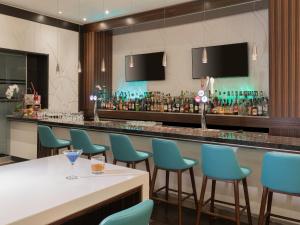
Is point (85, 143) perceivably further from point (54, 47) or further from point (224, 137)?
point (54, 47)

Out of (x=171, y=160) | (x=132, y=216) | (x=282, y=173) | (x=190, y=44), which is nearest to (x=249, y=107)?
(x=190, y=44)

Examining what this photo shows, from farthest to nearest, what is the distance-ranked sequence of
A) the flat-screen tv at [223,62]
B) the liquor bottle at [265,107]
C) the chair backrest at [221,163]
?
the flat-screen tv at [223,62]
the liquor bottle at [265,107]
the chair backrest at [221,163]

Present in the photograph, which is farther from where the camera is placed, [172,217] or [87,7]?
[87,7]

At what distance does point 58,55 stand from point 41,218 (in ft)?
19.9

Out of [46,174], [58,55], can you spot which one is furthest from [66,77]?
[46,174]

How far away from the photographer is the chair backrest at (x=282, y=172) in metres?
2.35

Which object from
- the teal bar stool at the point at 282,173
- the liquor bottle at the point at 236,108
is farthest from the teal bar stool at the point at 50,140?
the teal bar stool at the point at 282,173

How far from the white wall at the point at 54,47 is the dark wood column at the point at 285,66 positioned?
4.71 meters

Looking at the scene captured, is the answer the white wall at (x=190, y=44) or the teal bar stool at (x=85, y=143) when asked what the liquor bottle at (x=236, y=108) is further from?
the teal bar stool at (x=85, y=143)

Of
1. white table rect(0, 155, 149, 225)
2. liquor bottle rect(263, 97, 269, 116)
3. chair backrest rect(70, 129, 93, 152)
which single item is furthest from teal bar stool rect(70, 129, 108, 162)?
liquor bottle rect(263, 97, 269, 116)

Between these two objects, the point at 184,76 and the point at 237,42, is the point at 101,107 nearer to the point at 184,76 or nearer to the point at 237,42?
the point at 184,76

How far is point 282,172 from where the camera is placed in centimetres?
240

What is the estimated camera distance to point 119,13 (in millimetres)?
6590

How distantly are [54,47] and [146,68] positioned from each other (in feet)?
7.28
